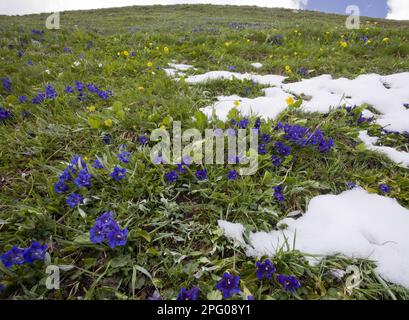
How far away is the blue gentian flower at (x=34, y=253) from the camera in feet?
5.98

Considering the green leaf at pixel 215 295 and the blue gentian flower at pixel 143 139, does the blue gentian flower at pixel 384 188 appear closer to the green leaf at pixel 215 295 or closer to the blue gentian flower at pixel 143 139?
the green leaf at pixel 215 295

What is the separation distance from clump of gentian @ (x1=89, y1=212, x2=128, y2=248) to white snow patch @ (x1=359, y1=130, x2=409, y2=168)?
3032mm

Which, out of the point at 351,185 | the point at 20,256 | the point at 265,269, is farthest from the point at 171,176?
the point at 351,185

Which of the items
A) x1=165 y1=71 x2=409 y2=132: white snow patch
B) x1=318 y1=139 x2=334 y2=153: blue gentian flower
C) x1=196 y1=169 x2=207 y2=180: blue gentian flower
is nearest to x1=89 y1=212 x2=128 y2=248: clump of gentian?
x1=196 y1=169 x2=207 y2=180: blue gentian flower

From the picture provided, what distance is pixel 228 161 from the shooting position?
276 cm

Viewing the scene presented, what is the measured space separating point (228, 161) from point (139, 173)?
985 millimetres

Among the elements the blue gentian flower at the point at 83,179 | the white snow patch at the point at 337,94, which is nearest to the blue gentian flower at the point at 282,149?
the white snow patch at the point at 337,94

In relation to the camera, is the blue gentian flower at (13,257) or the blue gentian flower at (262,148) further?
the blue gentian flower at (262,148)

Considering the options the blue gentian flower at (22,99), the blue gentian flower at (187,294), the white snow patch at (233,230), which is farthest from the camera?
the blue gentian flower at (22,99)

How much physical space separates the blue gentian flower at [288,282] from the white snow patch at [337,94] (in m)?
2.34

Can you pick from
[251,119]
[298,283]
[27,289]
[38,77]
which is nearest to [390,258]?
[298,283]

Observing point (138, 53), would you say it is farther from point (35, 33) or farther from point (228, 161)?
point (228, 161)

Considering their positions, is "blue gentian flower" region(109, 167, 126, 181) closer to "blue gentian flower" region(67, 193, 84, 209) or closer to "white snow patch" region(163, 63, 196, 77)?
"blue gentian flower" region(67, 193, 84, 209)
